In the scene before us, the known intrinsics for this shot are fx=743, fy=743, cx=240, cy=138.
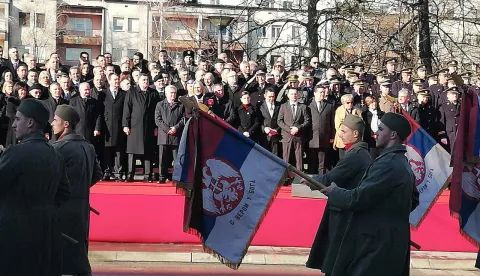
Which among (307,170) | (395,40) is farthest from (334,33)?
(307,170)

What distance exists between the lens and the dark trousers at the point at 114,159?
14453mm

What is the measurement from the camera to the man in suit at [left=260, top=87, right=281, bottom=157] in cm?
1476

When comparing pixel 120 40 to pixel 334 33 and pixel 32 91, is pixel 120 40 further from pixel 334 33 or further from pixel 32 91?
pixel 32 91

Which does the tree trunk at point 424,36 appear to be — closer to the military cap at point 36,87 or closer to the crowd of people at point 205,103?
the crowd of people at point 205,103

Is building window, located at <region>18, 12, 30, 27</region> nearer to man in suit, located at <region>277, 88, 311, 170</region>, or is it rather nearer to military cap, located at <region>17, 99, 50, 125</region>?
man in suit, located at <region>277, 88, 311, 170</region>

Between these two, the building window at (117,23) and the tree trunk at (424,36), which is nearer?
the tree trunk at (424,36)

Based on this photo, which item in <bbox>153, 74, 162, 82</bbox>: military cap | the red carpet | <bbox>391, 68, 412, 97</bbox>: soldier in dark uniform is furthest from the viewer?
<bbox>391, 68, 412, 97</bbox>: soldier in dark uniform

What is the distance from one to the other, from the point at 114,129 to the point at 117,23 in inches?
2051

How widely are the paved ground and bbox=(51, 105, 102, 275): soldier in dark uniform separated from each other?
2598 millimetres

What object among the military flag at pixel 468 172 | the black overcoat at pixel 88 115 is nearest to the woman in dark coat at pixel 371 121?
the black overcoat at pixel 88 115

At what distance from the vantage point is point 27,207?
6.15 meters

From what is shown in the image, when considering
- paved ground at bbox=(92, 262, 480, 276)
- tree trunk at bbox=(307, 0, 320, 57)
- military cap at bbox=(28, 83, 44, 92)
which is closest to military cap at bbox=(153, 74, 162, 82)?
military cap at bbox=(28, 83, 44, 92)

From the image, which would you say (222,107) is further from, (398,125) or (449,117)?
(398,125)

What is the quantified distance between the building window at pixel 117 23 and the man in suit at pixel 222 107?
5183 cm
